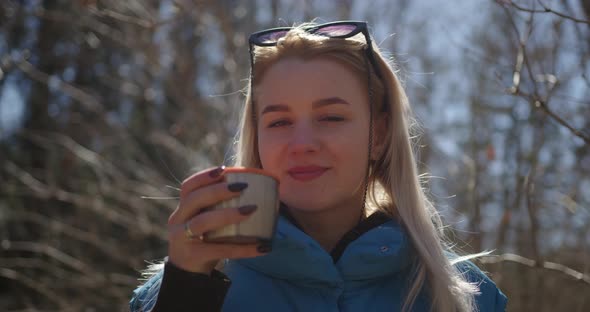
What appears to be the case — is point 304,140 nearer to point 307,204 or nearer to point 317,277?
point 307,204

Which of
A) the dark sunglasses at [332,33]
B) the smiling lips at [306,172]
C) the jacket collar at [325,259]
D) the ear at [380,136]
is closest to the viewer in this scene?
the jacket collar at [325,259]

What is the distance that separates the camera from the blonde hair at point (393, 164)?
1763mm

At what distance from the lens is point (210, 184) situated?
4.56ft

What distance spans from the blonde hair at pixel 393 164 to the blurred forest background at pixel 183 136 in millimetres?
1161

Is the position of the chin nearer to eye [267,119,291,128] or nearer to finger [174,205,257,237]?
eye [267,119,291,128]

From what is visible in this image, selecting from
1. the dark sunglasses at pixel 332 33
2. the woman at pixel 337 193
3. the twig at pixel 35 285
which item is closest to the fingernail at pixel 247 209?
the woman at pixel 337 193

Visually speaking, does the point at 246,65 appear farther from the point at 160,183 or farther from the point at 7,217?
the point at 7,217

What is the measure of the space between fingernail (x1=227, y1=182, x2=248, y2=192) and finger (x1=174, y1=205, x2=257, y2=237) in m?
0.04

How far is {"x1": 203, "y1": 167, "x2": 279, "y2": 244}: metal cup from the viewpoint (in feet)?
4.44

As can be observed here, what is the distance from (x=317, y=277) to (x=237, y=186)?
0.44m

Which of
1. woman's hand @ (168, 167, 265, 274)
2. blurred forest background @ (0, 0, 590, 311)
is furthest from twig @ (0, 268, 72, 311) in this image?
woman's hand @ (168, 167, 265, 274)

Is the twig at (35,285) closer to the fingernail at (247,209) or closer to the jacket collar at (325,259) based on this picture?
the jacket collar at (325,259)

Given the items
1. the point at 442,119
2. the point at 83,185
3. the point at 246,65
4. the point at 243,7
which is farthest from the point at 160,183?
the point at 442,119

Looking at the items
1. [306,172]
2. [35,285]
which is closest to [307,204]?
[306,172]
